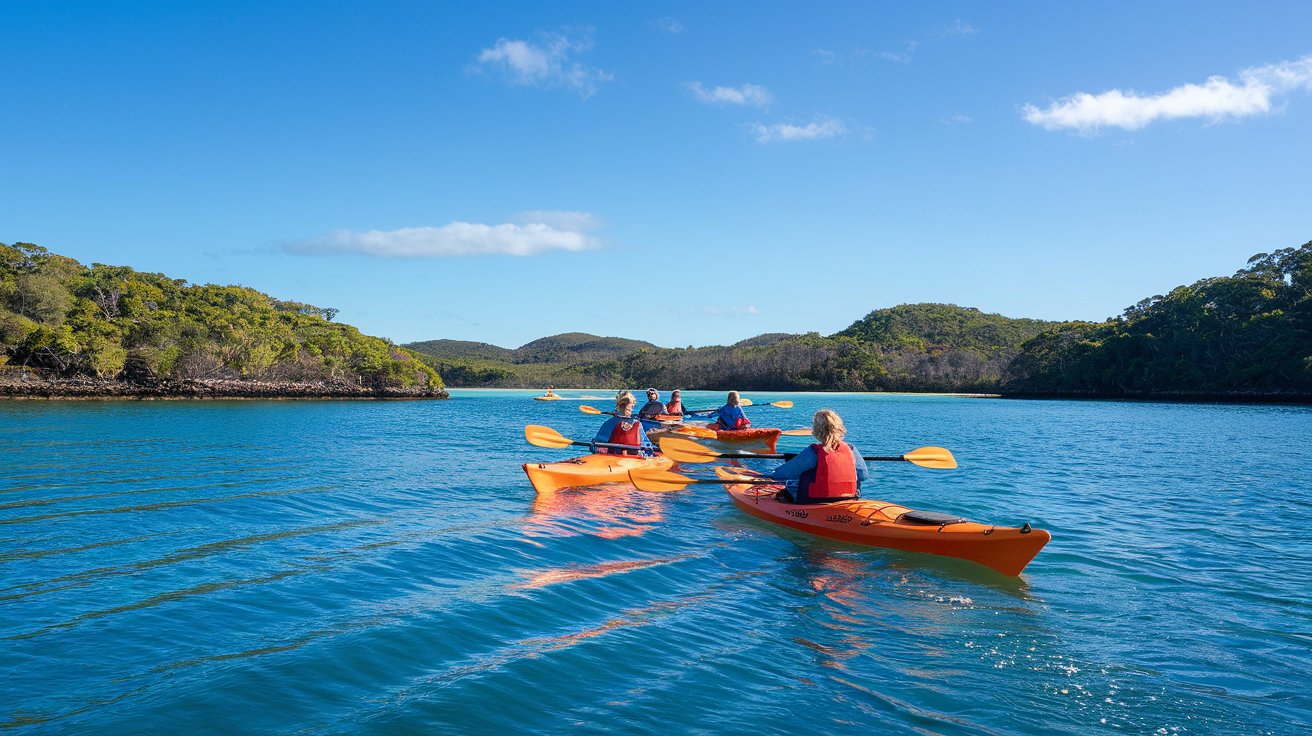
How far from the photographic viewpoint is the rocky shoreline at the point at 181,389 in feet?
129

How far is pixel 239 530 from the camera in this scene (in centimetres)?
841

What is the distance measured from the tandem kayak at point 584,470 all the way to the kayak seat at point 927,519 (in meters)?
4.37

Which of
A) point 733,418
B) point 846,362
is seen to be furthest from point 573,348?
point 733,418

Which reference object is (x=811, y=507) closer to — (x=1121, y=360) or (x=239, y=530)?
(x=239, y=530)

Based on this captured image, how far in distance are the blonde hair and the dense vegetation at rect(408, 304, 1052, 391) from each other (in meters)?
91.0

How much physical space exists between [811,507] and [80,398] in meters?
48.7

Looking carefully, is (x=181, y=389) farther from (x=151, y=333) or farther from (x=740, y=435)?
(x=740, y=435)

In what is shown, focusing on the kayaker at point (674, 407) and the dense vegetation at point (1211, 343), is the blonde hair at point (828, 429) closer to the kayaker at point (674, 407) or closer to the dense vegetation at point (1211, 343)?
the kayaker at point (674, 407)

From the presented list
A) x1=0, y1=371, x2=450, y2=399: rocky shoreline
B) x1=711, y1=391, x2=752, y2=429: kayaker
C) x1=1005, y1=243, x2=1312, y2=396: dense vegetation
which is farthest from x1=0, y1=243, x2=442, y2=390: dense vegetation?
x1=1005, y1=243, x2=1312, y2=396: dense vegetation

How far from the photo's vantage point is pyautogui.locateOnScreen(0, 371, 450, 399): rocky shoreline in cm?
3922

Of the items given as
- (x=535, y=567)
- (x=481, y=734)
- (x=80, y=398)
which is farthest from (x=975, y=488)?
(x=80, y=398)

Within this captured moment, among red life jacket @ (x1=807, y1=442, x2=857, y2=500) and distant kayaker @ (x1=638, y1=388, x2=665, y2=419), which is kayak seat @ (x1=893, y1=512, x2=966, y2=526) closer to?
red life jacket @ (x1=807, y1=442, x2=857, y2=500)

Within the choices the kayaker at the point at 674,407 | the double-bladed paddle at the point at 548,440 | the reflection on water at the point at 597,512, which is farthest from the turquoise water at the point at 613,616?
the kayaker at the point at 674,407

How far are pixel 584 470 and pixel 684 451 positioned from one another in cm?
163
